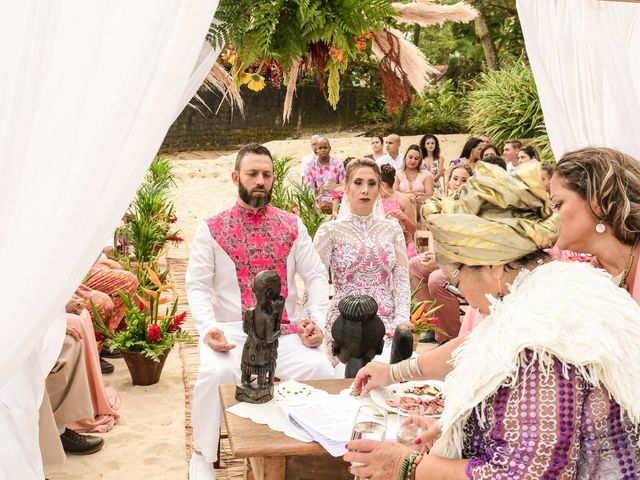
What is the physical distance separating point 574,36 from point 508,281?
1.91m

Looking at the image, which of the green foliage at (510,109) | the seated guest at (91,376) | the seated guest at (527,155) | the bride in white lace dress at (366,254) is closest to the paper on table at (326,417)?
the bride in white lace dress at (366,254)

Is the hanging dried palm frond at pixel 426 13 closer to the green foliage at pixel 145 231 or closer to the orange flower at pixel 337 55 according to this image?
the orange flower at pixel 337 55

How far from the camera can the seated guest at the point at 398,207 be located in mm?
7188

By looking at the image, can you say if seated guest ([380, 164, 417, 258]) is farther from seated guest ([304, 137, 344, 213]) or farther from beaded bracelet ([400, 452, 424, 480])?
beaded bracelet ([400, 452, 424, 480])

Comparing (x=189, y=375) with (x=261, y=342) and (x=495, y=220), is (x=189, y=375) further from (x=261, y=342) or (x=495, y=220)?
(x=495, y=220)

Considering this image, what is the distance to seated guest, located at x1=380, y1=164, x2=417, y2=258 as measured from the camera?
23.6 ft

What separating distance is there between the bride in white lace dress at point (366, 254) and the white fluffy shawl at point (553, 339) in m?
2.66

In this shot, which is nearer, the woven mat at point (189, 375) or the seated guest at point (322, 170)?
the woven mat at point (189, 375)

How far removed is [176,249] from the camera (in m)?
10.1

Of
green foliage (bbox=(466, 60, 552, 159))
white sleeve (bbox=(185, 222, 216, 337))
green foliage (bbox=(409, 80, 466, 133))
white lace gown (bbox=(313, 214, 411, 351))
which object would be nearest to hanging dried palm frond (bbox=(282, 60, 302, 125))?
white sleeve (bbox=(185, 222, 216, 337))

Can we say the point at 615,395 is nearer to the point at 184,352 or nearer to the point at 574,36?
the point at 574,36

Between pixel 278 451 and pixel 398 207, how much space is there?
5.07 metres

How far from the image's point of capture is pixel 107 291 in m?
5.54

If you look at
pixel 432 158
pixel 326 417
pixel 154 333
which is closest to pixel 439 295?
pixel 154 333
